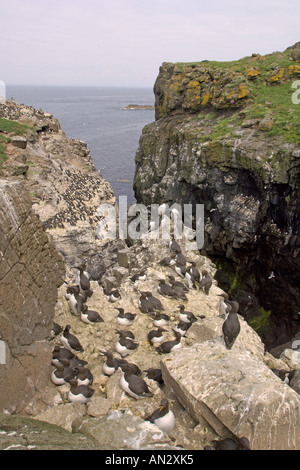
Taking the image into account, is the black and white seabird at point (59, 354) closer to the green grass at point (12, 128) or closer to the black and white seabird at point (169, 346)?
the black and white seabird at point (169, 346)

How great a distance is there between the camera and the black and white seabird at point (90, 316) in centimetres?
1128

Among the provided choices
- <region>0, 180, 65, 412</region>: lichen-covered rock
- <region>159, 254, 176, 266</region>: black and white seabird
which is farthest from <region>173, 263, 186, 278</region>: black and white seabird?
<region>0, 180, 65, 412</region>: lichen-covered rock

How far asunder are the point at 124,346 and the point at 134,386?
2.00 metres

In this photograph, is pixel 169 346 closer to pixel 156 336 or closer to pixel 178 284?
pixel 156 336

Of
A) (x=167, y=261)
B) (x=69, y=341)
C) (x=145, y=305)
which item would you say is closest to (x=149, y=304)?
(x=145, y=305)

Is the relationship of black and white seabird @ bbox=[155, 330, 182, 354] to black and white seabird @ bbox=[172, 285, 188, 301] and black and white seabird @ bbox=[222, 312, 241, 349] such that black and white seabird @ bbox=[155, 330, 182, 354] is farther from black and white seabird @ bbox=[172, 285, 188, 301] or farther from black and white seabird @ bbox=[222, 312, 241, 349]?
black and white seabird @ bbox=[172, 285, 188, 301]

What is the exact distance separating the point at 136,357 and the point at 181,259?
623cm

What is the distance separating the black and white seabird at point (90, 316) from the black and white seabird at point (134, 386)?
3.08 m

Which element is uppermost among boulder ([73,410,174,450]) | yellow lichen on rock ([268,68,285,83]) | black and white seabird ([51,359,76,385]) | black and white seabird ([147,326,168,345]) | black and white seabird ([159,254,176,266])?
yellow lichen on rock ([268,68,285,83])

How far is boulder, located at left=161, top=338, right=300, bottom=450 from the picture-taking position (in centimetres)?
644

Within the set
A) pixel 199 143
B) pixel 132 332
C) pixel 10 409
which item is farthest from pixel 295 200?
pixel 10 409

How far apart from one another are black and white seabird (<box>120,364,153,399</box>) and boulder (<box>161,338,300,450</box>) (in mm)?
582

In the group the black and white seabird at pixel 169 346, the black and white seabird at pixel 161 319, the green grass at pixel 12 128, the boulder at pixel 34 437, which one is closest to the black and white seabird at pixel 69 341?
the black and white seabird at pixel 169 346

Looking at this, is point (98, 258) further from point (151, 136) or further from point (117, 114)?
point (117, 114)
